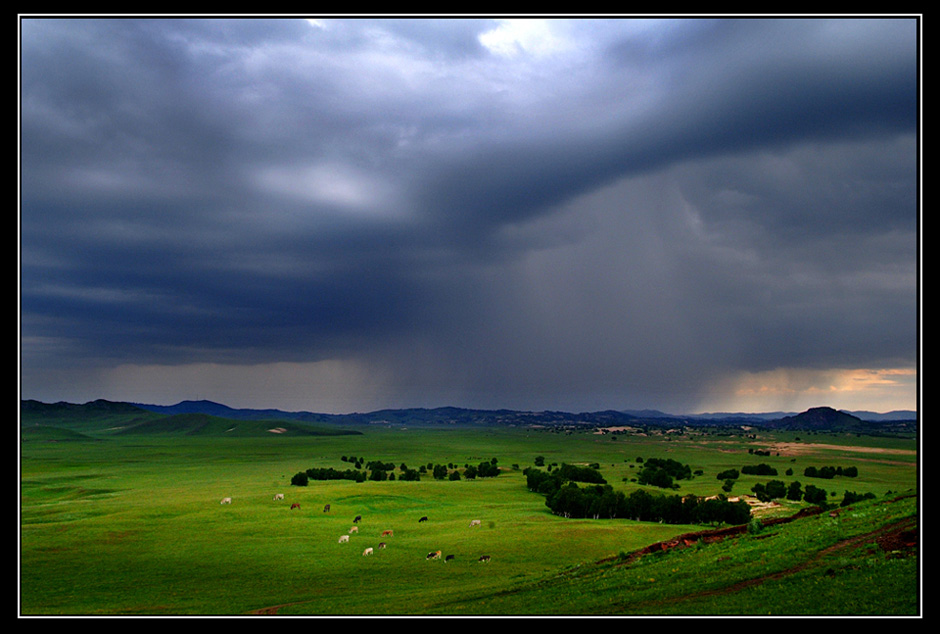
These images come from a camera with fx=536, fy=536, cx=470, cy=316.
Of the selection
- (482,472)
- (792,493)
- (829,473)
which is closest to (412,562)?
(792,493)

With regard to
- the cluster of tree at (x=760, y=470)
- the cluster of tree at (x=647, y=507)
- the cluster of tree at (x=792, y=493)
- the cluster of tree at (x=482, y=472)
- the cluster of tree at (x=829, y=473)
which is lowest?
the cluster of tree at (x=482, y=472)

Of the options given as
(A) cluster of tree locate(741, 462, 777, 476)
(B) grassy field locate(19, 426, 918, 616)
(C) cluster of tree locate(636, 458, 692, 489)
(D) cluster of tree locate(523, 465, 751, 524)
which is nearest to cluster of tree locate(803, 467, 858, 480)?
(A) cluster of tree locate(741, 462, 777, 476)

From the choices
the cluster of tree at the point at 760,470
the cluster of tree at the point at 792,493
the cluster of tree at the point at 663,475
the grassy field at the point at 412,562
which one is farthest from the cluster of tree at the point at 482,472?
the cluster of tree at the point at 760,470

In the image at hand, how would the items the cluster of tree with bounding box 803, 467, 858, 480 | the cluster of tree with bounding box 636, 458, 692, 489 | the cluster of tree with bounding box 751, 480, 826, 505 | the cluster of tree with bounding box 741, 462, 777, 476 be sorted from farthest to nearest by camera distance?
the cluster of tree with bounding box 741, 462, 777, 476
the cluster of tree with bounding box 803, 467, 858, 480
the cluster of tree with bounding box 636, 458, 692, 489
the cluster of tree with bounding box 751, 480, 826, 505

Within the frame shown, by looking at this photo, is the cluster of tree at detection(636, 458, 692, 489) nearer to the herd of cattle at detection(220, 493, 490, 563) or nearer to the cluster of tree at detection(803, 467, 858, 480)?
the cluster of tree at detection(803, 467, 858, 480)

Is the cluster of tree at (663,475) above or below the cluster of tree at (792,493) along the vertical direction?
below

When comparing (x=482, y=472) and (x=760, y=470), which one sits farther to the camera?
(x=760, y=470)

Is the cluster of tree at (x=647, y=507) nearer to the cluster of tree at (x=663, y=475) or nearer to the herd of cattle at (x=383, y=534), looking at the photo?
the herd of cattle at (x=383, y=534)

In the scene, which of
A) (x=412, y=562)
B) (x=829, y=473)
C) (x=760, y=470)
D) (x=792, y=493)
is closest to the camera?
(x=412, y=562)

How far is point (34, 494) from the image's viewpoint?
111 metres

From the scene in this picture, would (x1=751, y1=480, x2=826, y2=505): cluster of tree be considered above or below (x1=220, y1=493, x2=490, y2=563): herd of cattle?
below

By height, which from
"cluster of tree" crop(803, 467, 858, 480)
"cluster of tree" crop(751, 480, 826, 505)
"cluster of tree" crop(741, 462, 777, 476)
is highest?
"cluster of tree" crop(751, 480, 826, 505)

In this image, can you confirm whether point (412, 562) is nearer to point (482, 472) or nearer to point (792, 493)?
point (792, 493)
